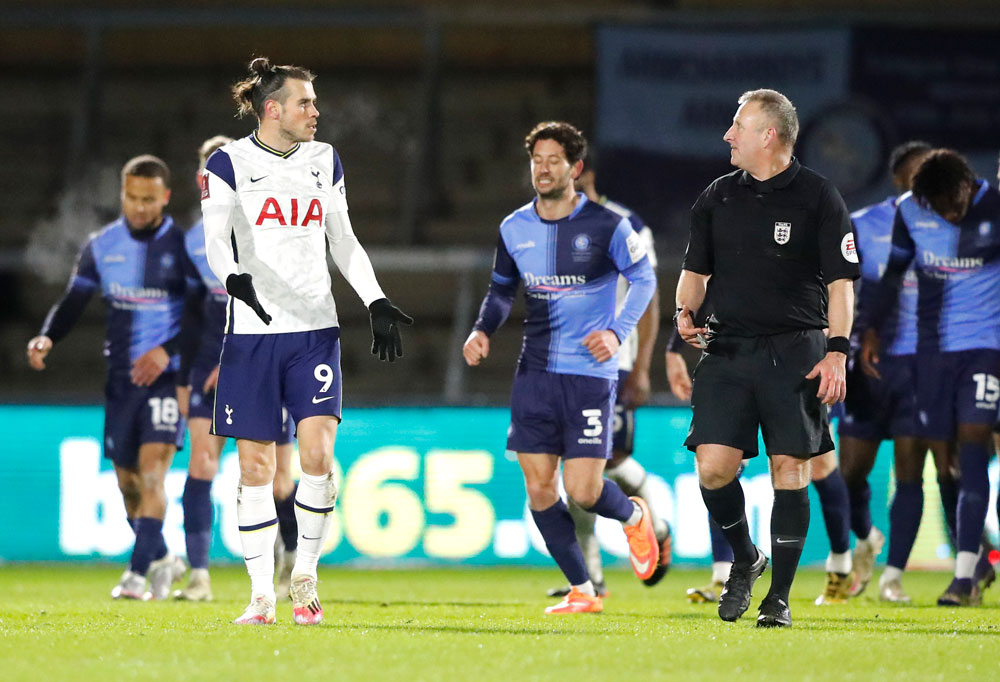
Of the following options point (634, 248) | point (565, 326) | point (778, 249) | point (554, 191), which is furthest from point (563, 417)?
point (778, 249)

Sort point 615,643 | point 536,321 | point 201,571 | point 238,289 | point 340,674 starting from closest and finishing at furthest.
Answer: point 340,674
point 615,643
point 238,289
point 536,321
point 201,571

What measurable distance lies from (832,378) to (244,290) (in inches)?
85.3

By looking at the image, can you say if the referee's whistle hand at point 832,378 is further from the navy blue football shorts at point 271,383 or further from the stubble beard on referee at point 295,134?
the stubble beard on referee at point 295,134

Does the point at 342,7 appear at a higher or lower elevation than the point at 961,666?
higher

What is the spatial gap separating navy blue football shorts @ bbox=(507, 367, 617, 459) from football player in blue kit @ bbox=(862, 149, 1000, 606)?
6.06 feet

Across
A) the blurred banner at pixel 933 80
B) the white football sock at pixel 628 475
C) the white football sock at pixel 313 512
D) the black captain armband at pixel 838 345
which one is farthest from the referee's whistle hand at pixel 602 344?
the blurred banner at pixel 933 80

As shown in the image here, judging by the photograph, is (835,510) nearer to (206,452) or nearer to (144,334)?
(206,452)

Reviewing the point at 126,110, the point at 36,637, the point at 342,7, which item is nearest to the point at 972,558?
the point at 36,637

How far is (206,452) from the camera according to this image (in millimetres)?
8141

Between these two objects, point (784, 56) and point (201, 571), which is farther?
point (784, 56)

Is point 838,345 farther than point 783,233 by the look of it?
No

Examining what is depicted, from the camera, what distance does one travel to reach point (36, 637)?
5430 millimetres

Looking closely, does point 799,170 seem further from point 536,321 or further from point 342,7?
point 342,7

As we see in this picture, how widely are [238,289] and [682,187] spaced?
→ 972 centimetres
